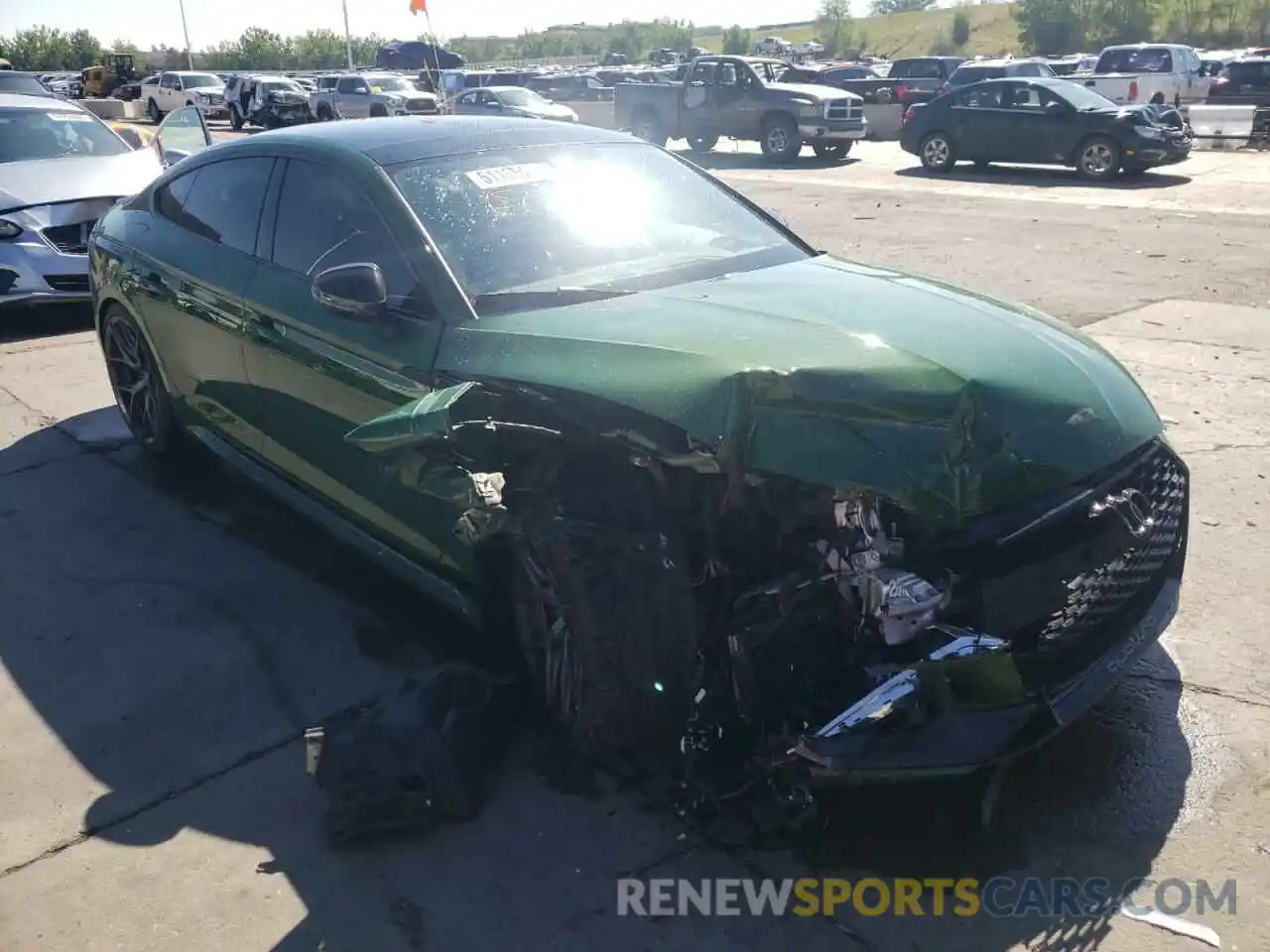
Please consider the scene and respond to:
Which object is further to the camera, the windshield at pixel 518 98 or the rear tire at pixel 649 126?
the windshield at pixel 518 98

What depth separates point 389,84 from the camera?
33.0m

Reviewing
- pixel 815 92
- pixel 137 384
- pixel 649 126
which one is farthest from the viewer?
pixel 649 126

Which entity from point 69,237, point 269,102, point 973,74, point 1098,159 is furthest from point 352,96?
point 69,237

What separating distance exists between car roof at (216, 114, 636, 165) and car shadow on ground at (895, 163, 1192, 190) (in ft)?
46.2

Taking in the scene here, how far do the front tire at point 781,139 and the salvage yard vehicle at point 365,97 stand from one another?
11.1 metres

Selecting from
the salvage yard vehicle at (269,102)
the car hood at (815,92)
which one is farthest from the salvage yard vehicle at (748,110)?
the salvage yard vehicle at (269,102)

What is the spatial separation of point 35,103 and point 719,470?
1044 cm

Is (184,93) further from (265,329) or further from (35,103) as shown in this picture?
(265,329)

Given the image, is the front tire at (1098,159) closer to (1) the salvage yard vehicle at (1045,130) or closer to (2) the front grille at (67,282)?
(1) the salvage yard vehicle at (1045,130)

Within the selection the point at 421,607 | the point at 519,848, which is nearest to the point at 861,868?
the point at 519,848

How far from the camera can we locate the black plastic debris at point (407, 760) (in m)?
3.06

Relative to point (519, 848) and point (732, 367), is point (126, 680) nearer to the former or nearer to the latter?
point (519, 848)

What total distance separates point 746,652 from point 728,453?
19.5 inches

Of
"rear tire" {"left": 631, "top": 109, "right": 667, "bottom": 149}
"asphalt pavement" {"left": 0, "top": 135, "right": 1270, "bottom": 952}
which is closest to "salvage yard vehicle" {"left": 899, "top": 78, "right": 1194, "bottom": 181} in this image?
"rear tire" {"left": 631, "top": 109, "right": 667, "bottom": 149}
